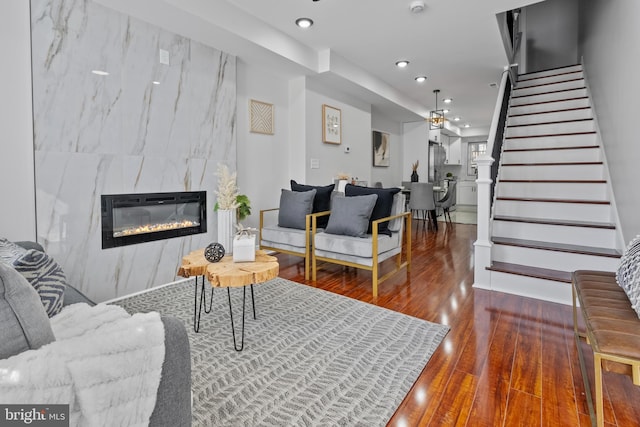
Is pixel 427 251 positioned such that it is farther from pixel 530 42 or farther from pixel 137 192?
pixel 530 42

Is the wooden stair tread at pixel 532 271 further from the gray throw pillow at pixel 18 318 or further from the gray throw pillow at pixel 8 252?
the gray throw pillow at pixel 8 252

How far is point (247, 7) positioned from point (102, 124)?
1816 mm

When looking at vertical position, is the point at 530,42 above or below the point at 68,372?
above

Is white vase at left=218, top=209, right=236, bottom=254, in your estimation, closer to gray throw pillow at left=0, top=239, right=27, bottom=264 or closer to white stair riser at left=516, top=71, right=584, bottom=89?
gray throw pillow at left=0, top=239, right=27, bottom=264

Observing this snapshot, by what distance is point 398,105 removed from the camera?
643cm

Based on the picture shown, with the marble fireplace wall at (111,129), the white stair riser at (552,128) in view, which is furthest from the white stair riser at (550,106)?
the marble fireplace wall at (111,129)

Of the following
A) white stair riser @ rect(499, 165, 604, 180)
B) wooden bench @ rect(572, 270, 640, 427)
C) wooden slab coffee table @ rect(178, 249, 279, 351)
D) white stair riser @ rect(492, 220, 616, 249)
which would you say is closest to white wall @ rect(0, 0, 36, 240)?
wooden slab coffee table @ rect(178, 249, 279, 351)

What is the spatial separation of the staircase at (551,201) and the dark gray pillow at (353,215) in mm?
1284

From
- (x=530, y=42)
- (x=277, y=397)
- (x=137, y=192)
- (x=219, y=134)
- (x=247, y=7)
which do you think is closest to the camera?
(x=277, y=397)

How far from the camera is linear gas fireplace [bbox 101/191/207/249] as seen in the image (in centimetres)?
288

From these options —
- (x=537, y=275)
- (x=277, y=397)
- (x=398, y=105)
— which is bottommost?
(x=277, y=397)

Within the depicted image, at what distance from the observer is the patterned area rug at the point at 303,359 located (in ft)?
4.92

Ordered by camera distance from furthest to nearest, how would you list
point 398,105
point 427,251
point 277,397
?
point 398,105, point 427,251, point 277,397

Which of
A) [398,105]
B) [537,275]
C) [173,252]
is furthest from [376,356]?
[398,105]
